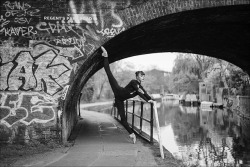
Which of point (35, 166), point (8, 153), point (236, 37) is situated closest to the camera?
point (35, 166)

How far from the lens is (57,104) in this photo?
7.00m

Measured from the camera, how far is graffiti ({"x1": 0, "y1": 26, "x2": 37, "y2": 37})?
7.08 m

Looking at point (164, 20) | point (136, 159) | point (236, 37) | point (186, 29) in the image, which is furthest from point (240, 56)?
point (136, 159)

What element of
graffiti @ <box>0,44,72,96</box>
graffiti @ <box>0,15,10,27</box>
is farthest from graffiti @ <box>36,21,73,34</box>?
graffiti @ <box>0,15,10,27</box>

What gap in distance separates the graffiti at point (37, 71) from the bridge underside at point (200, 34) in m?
1.61

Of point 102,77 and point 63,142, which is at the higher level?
point 102,77

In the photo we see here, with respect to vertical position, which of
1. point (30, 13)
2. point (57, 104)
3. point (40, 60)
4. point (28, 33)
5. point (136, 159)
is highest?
point (30, 13)

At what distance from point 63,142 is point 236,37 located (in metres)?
7.49

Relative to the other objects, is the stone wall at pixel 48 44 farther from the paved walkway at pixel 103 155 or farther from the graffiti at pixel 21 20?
the paved walkway at pixel 103 155

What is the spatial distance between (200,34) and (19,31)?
255 inches

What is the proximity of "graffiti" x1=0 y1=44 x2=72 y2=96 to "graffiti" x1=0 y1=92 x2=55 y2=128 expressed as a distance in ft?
0.63

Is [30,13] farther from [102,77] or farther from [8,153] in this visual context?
[102,77]

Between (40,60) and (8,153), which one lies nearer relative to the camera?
(8,153)

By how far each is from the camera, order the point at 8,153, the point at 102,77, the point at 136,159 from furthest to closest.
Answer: the point at 102,77 < the point at 8,153 < the point at 136,159
